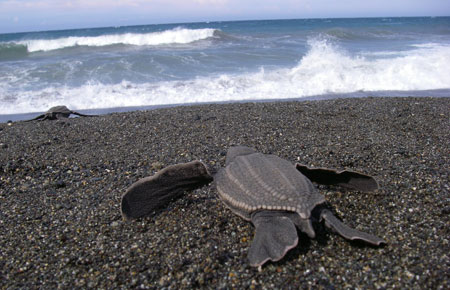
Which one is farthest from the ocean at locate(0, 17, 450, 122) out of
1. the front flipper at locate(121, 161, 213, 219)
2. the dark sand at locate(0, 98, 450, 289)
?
the front flipper at locate(121, 161, 213, 219)

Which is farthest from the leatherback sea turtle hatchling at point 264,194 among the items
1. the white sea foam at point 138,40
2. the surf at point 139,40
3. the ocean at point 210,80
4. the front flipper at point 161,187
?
the white sea foam at point 138,40

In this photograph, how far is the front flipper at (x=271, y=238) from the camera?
6.77ft

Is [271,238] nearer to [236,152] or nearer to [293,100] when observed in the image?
[236,152]

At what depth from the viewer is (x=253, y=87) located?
858 centimetres

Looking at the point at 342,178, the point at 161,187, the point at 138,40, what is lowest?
the point at 161,187

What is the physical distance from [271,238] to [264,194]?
0.97ft

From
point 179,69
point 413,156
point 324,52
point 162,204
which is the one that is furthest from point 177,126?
point 324,52

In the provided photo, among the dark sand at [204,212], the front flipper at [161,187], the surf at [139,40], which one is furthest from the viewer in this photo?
the surf at [139,40]

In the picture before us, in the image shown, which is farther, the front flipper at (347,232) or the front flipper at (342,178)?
the front flipper at (342,178)

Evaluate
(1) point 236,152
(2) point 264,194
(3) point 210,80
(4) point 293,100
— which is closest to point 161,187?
(1) point 236,152

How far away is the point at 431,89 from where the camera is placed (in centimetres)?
868

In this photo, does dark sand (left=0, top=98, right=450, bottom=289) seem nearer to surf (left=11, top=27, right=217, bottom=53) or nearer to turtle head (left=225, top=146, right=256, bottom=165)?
turtle head (left=225, top=146, right=256, bottom=165)

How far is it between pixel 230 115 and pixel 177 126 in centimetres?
92

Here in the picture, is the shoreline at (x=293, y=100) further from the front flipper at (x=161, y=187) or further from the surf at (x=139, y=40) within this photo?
the surf at (x=139, y=40)
